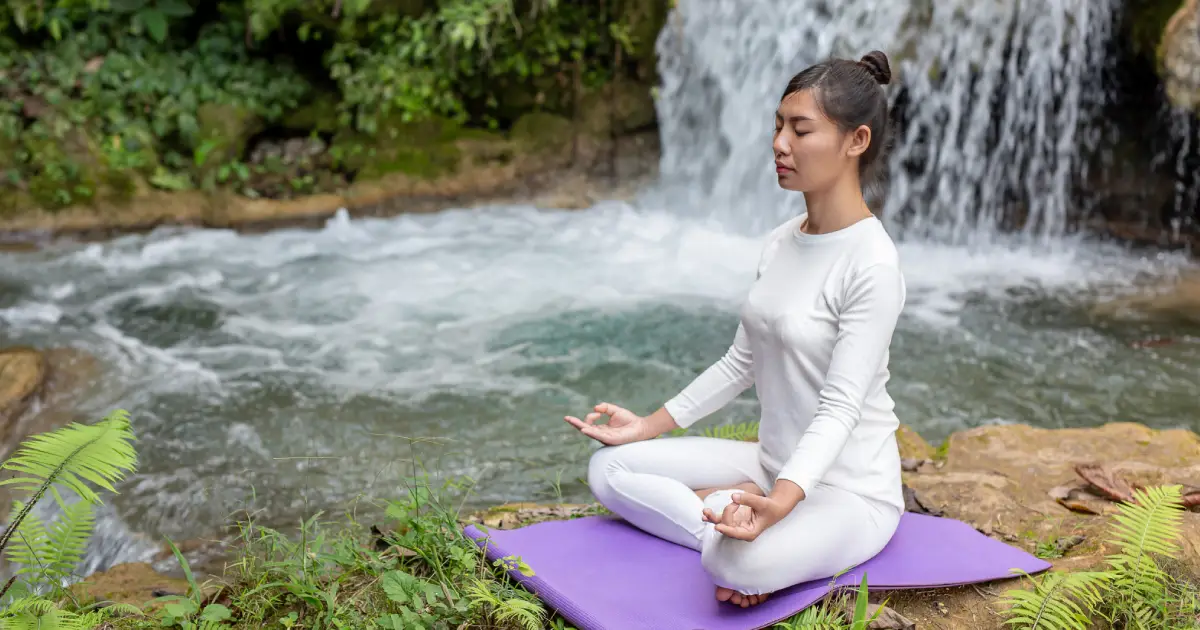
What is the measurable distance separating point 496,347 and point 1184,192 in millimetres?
5786

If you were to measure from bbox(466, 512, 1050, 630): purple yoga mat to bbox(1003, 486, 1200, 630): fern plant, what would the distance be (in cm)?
16

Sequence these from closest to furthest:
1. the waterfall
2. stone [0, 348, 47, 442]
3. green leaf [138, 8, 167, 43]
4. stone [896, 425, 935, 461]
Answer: stone [896, 425, 935, 461]
stone [0, 348, 47, 442]
the waterfall
green leaf [138, 8, 167, 43]

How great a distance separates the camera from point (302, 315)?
6516 millimetres

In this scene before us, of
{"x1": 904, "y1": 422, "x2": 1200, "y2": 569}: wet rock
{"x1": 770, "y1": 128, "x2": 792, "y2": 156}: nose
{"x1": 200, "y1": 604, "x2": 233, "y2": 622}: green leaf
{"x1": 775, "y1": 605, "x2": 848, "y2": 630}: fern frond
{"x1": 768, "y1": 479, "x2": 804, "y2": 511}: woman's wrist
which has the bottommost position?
{"x1": 904, "y1": 422, "x2": 1200, "y2": 569}: wet rock

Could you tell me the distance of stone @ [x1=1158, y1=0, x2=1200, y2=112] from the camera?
6820mm

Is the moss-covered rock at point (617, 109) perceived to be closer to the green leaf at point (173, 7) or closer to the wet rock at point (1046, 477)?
the green leaf at point (173, 7)

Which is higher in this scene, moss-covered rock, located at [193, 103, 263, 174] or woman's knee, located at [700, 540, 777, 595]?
moss-covered rock, located at [193, 103, 263, 174]

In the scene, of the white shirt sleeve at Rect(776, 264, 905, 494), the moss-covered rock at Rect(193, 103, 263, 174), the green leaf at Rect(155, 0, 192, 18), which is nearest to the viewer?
the white shirt sleeve at Rect(776, 264, 905, 494)

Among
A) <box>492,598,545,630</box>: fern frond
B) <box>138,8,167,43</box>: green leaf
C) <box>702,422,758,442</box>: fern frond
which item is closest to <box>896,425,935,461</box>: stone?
<box>702,422,758,442</box>: fern frond

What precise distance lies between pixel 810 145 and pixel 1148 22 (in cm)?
623

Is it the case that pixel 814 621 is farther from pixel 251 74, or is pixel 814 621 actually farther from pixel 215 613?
pixel 251 74

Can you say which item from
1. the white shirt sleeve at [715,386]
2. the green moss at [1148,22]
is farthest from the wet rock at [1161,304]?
the white shirt sleeve at [715,386]

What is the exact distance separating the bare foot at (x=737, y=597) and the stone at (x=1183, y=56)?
6.17 meters

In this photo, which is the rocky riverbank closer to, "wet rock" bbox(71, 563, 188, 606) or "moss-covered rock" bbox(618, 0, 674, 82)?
"wet rock" bbox(71, 563, 188, 606)
